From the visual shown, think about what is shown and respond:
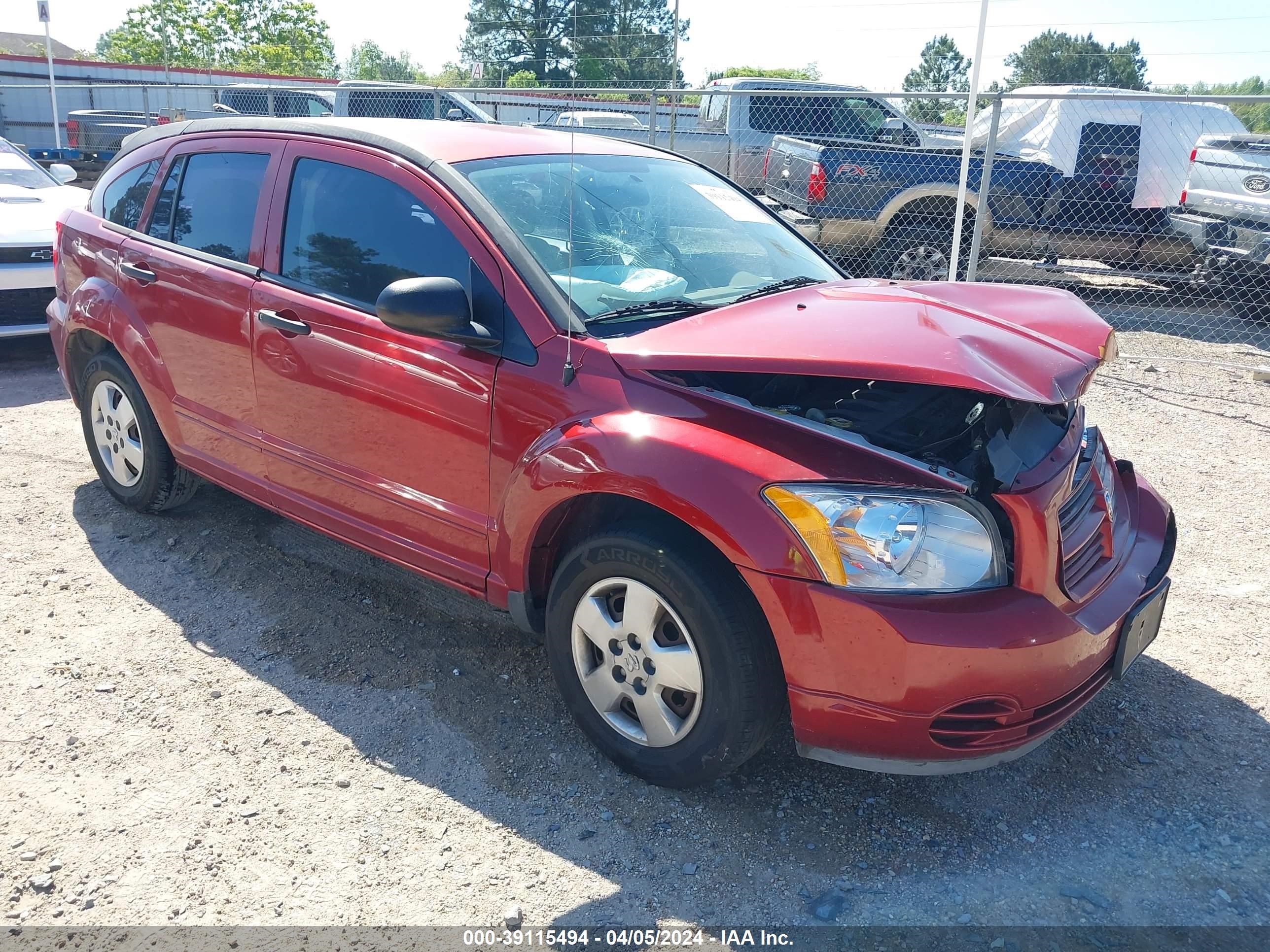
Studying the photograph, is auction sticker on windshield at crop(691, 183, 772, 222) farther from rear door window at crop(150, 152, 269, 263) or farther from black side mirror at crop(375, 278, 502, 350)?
rear door window at crop(150, 152, 269, 263)

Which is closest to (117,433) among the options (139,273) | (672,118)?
(139,273)

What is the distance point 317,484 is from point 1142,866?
2913 millimetres

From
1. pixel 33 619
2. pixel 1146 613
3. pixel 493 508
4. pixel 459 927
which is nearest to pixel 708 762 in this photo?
pixel 459 927

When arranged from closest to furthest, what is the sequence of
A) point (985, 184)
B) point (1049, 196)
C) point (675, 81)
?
1. point (985, 184)
2. point (1049, 196)
3. point (675, 81)

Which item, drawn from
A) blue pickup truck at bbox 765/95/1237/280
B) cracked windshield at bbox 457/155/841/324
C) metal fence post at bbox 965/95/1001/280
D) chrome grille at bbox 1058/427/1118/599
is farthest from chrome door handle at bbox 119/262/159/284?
metal fence post at bbox 965/95/1001/280

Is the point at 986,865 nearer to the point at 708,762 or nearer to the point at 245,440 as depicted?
the point at 708,762

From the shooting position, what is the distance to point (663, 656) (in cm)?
273

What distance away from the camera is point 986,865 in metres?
2.64

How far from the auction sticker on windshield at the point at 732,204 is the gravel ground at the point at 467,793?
186 centimetres

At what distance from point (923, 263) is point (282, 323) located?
7.43 m

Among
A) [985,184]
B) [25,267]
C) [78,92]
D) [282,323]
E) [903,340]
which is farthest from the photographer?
[78,92]

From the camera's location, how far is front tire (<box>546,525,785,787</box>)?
2.59 m

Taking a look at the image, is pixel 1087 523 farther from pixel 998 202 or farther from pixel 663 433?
pixel 998 202

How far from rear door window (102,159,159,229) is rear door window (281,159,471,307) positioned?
46.9 inches
